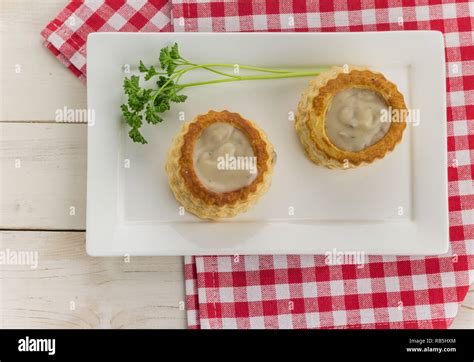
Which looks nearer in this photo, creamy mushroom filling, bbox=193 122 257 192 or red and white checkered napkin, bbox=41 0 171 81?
creamy mushroom filling, bbox=193 122 257 192

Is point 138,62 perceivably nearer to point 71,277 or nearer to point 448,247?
point 71,277

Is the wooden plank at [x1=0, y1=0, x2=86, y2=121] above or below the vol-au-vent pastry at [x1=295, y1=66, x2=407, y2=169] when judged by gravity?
above

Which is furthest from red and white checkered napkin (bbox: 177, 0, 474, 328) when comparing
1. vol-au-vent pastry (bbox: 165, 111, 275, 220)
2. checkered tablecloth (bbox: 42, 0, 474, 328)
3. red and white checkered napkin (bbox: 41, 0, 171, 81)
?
vol-au-vent pastry (bbox: 165, 111, 275, 220)

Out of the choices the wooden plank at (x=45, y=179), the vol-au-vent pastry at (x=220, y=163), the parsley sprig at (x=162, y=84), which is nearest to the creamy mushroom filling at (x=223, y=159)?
the vol-au-vent pastry at (x=220, y=163)

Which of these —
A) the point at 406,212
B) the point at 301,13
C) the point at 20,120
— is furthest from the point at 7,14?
the point at 406,212

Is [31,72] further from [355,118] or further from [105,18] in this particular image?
[355,118]

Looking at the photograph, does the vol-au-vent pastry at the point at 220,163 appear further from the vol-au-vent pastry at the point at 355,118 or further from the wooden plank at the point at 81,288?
the wooden plank at the point at 81,288

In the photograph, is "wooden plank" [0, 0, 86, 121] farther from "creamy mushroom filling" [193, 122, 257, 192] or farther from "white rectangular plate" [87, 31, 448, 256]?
"creamy mushroom filling" [193, 122, 257, 192]
